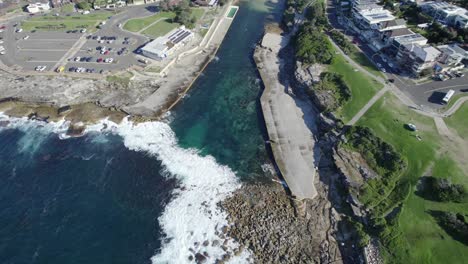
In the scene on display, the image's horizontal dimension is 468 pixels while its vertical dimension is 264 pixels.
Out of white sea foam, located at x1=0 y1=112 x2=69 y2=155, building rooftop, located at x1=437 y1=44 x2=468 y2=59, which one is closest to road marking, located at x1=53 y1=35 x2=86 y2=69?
white sea foam, located at x1=0 y1=112 x2=69 y2=155

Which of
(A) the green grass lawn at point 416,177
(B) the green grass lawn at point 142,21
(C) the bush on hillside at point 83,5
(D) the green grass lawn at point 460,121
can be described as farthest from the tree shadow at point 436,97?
(C) the bush on hillside at point 83,5

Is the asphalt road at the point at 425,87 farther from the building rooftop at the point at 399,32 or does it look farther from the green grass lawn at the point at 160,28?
the green grass lawn at the point at 160,28

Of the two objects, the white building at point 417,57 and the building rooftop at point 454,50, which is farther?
the building rooftop at point 454,50

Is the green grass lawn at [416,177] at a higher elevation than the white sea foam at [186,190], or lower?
higher

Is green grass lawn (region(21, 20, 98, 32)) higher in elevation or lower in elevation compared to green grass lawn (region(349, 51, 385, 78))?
lower

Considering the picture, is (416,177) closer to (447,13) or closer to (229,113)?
(229,113)

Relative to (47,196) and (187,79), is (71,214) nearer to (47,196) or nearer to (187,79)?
(47,196)

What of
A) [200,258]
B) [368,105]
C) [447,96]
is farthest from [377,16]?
[200,258]

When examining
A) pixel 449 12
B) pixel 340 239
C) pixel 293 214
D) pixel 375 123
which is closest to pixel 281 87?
pixel 375 123

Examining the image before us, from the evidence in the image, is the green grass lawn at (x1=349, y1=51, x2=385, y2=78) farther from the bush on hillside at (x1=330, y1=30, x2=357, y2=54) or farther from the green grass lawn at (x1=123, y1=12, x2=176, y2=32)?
the green grass lawn at (x1=123, y1=12, x2=176, y2=32)
